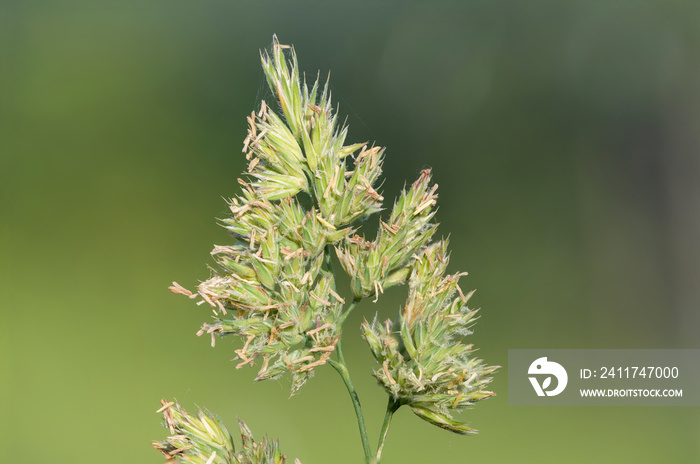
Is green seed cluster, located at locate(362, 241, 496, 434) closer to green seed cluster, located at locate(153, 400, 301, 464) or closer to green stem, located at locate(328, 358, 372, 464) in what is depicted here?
green stem, located at locate(328, 358, 372, 464)

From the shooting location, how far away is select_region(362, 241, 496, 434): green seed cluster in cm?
89

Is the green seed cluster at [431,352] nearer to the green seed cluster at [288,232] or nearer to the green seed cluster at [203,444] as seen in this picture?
the green seed cluster at [288,232]

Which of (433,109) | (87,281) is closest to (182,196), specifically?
(87,281)

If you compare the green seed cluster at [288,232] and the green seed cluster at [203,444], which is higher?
the green seed cluster at [288,232]

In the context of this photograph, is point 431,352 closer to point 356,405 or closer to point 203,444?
point 356,405

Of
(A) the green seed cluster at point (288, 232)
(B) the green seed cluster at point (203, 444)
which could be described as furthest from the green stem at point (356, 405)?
(B) the green seed cluster at point (203, 444)

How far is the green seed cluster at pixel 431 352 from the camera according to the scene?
89 centimetres

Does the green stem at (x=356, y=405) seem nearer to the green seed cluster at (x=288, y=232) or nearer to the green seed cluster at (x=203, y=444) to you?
the green seed cluster at (x=288, y=232)

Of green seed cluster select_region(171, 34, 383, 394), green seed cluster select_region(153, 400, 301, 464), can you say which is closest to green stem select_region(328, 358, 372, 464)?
green seed cluster select_region(171, 34, 383, 394)

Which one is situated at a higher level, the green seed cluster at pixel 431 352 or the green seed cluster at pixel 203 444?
the green seed cluster at pixel 431 352

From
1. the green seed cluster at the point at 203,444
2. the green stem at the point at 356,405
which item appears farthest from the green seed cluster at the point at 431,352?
the green seed cluster at the point at 203,444

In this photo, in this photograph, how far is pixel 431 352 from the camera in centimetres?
89

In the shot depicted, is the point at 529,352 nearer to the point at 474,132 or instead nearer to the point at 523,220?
the point at 523,220

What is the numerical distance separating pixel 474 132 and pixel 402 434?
209 cm
